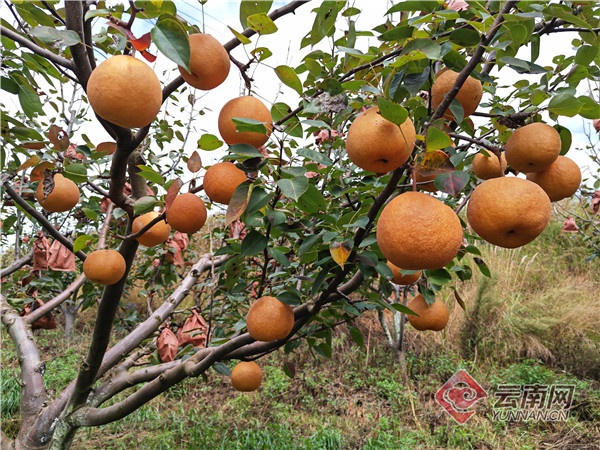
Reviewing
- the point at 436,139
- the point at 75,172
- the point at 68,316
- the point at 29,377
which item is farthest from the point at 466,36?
the point at 68,316

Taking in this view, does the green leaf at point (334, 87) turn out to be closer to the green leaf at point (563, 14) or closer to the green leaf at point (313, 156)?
the green leaf at point (313, 156)

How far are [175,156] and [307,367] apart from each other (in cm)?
245

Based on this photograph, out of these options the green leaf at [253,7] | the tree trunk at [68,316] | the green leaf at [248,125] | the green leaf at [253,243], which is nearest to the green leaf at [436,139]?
the green leaf at [248,125]

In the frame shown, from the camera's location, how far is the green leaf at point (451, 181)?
580 millimetres

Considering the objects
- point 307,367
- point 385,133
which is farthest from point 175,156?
point 307,367

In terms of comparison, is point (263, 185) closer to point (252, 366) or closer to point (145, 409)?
point (252, 366)

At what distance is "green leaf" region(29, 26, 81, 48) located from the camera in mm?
562

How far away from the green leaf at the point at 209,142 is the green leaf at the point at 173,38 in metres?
0.24

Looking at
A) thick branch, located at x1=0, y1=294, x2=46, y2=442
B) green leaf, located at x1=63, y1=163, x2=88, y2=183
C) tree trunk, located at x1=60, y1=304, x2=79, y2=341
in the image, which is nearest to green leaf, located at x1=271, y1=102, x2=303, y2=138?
green leaf, located at x1=63, y1=163, x2=88, y2=183

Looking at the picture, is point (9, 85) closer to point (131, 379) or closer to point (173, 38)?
point (173, 38)

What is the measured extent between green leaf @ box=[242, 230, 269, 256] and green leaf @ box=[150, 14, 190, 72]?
448mm

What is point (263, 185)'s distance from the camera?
30.2 inches

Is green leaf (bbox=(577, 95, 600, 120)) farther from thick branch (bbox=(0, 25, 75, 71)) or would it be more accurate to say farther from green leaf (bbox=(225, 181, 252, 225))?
thick branch (bbox=(0, 25, 75, 71))

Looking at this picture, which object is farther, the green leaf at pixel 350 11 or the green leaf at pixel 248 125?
the green leaf at pixel 350 11
